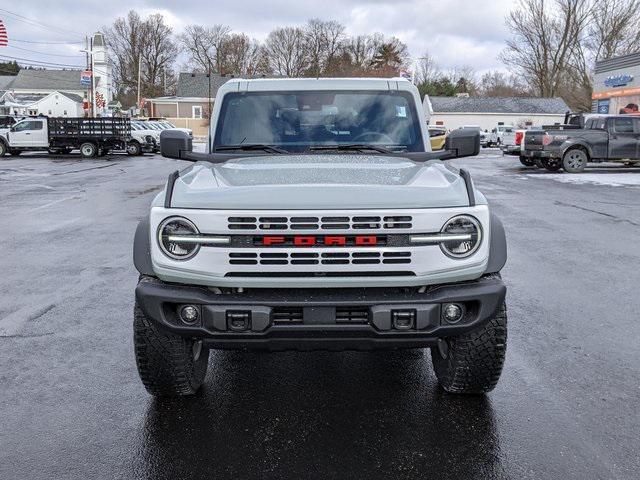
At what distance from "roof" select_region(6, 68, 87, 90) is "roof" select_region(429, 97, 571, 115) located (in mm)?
60127

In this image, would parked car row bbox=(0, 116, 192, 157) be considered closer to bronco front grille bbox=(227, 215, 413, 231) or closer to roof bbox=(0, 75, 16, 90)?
bronco front grille bbox=(227, 215, 413, 231)

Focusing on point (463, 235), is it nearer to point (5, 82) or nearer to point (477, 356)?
point (477, 356)

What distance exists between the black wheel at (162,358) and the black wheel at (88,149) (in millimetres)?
32607

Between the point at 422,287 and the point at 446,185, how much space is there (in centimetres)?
57

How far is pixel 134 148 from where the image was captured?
117 ft

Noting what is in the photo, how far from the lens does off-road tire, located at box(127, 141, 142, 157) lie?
116ft

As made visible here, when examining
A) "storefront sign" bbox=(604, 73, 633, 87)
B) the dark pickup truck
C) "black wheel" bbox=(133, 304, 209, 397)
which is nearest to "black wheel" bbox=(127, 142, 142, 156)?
the dark pickup truck

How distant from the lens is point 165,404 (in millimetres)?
3736

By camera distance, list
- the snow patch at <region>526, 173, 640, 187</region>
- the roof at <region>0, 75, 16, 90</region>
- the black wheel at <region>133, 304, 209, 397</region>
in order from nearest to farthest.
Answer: the black wheel at <region>133, 304, 209, 397</region>
the snow patch at <region>526, 173, 640, 187</region>
the roof at <region>0, 75, 16, 90</region>

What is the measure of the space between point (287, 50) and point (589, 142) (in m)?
80.0

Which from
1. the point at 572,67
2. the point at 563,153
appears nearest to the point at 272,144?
the point at 563,153

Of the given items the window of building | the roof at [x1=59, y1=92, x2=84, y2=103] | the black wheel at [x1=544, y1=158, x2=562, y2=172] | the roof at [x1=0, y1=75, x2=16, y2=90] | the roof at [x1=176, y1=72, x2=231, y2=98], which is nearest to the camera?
the window of building

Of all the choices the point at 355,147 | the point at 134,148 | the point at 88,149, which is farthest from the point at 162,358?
the point at 134,148

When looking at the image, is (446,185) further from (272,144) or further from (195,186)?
(272,144)
